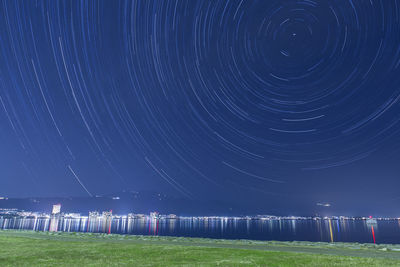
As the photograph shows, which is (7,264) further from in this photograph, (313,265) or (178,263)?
(313,265)

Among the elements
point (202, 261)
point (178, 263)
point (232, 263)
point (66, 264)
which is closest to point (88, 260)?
point (66, 264)

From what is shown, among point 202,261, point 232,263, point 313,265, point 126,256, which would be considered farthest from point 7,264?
point 313,265

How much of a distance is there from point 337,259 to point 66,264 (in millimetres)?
15635

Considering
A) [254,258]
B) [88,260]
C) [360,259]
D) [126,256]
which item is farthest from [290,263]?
[88,260]

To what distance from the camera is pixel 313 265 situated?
13766mm

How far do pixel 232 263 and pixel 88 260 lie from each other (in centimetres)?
828

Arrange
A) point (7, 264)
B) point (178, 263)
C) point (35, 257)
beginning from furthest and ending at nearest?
point (35, 257) < point (178, 263) < point (7, 264)

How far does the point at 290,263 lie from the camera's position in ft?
47.1

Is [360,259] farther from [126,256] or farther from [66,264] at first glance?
[66,264]

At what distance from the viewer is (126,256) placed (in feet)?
53.7

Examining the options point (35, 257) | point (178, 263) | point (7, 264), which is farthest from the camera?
point (35, 257)

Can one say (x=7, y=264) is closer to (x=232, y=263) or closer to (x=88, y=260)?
(x=88, y=260)

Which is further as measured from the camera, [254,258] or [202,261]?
[254,258]

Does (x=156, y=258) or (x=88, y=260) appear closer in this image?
(x=88, y=260)
